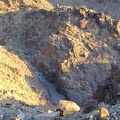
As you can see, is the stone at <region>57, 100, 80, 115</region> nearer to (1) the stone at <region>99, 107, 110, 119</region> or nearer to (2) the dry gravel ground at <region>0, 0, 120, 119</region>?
(2) the dry gravel ground at <region>0, 0, 120, 119</region>

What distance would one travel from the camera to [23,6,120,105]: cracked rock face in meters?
17.5

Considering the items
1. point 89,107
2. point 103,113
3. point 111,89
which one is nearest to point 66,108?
point 89,107

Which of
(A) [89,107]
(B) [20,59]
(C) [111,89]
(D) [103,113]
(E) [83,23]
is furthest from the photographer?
(E) [83,23]

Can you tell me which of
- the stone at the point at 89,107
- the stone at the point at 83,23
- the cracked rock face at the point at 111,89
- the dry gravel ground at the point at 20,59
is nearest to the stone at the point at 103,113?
the stone at the point at 89,107

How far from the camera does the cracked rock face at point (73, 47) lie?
17.5 meters

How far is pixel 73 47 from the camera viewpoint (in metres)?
18.6

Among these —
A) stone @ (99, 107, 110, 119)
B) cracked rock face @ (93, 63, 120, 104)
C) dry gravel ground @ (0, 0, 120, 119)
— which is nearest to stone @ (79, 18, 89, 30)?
dry gravel ground @ (0, 0, 120, 119)

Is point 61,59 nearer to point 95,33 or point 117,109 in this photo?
point 95,33

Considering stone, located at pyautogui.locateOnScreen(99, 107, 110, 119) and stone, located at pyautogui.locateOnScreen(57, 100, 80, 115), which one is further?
stone, located at pyautogui.locateOnScreen(57, 100, 80, 115)

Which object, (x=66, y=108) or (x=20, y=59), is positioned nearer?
(x=66, y=108)

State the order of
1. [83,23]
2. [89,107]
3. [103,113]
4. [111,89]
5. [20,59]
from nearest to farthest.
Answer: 1. [103,113]
2. [89,107]
3. [111,89]
4. [20,59]
5. [83,23]

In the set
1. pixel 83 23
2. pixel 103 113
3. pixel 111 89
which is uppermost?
pixel 83 23

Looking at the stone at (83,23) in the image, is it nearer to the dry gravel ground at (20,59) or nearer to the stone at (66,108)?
the dry gravel ground at (20,59)

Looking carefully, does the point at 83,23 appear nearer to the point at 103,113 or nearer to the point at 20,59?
A: the point at 20,59
